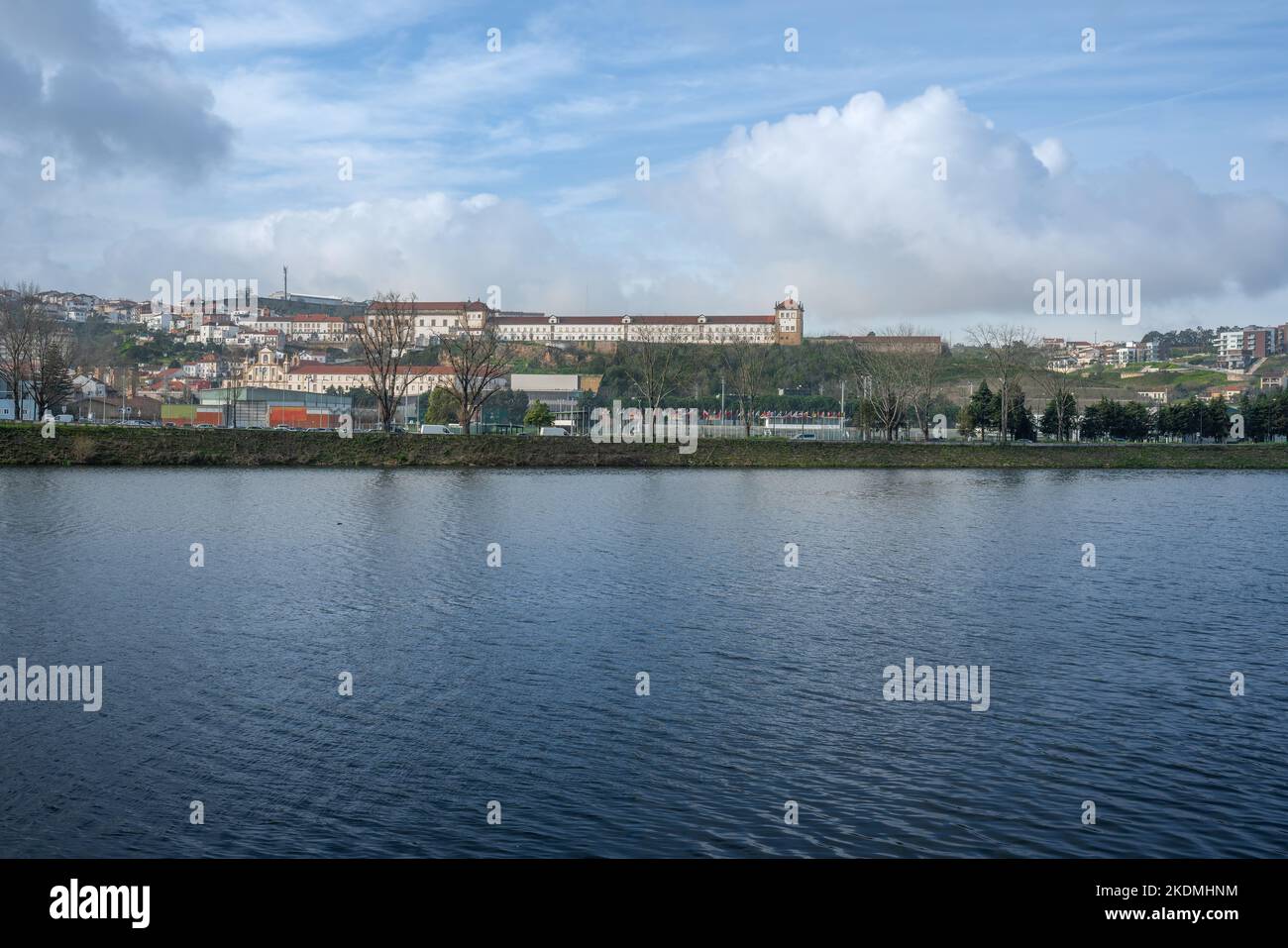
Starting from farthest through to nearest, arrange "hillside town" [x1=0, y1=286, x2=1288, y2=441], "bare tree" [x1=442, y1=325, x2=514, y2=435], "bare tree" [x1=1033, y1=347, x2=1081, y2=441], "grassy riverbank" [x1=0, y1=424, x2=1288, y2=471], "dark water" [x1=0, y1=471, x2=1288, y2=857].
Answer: "bare tree" [x1=1033, y1=347, x2=1081, y2=441], "hillside town" [x1=0, y1=286, x2=1288, y2=441], "bare tree" [x1=442, y1=325, x2=514, y2=435], "grassy riverbank" [x1=0, y1=424, x2=1288, y2=471], "dark water" [x1=0, y1=471, x2=1288, y2=857]

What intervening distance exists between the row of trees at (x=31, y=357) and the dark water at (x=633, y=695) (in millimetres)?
52149

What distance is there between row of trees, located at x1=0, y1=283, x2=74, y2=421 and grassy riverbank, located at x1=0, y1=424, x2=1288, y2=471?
16.9m

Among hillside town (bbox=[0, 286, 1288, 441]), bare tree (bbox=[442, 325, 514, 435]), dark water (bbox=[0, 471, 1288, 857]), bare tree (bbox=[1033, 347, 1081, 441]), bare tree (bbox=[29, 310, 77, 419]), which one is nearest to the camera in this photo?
dark water (bbox=[0, 471, 1288, 857])

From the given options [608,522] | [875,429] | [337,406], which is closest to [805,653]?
[608,522]

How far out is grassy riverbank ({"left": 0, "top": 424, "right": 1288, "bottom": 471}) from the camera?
209ft

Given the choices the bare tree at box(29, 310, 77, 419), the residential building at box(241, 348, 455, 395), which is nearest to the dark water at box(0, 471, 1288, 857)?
the bare tree at box(29, 310, 77, 419)

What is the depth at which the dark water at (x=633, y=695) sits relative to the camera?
11141mm

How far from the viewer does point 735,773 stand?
12578 mm

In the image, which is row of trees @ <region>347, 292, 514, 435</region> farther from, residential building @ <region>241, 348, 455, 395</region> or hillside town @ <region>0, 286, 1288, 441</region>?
residential building @ <region>241, 348, 455, 395</region>

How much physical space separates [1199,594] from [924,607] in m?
7.09

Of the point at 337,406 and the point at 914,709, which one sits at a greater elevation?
the point at 337,406

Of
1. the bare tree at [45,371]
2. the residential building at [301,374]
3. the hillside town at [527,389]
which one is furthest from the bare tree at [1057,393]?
the residential building at [301,374]

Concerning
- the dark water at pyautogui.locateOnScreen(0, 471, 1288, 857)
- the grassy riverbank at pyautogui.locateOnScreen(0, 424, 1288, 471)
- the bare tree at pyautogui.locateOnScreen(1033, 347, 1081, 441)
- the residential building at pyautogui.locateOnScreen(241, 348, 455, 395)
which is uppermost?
the residential building at pyautogui.locateOnScreen(241, 348, 455, 395)

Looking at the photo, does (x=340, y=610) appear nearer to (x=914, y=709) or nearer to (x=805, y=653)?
(x=805, y=653)
